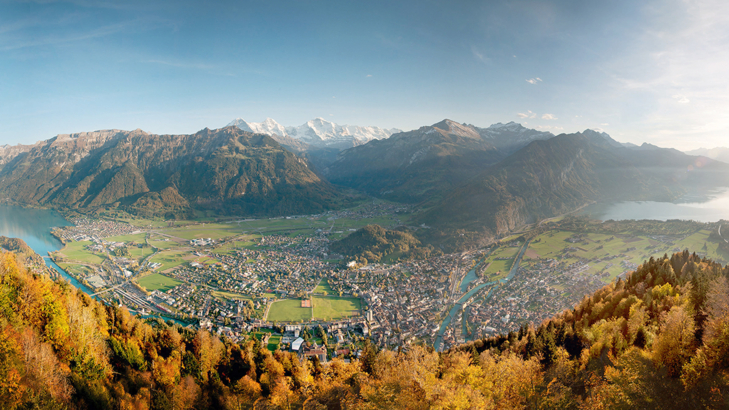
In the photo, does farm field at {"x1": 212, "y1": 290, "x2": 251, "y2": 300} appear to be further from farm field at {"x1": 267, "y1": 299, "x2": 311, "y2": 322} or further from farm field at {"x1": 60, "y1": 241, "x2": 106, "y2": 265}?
farm field at {"x1": 60, "y1": 241, "x2": 106, "y2": 265}

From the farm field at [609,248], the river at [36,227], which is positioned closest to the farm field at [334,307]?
the farm field at [609,248]

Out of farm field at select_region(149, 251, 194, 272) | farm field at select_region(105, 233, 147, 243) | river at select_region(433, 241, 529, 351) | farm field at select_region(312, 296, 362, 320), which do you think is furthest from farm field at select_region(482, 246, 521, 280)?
farm field at select_region(105, 233, 147, 243)

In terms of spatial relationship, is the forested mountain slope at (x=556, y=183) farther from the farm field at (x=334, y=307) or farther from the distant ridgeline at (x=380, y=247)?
the farm field at (x=334, y=307)

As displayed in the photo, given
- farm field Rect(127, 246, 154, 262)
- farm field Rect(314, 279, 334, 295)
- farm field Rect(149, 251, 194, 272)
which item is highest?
farm field Rect(127, 246, 154, 262)

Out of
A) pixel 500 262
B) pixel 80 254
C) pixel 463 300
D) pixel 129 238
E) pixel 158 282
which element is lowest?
pixel 463 300

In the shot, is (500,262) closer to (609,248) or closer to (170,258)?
(609,248)

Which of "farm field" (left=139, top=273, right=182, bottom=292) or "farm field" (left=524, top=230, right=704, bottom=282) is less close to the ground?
"farm field" (left=524, top=230, right=704, bottom=282)

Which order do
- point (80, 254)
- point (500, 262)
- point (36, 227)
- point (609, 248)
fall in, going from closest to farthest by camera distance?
point (500, 262) → point (609, 248) → point (80, 254) → point (36, 227)

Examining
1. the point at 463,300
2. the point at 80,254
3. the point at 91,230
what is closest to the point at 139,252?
the point at 80,254
